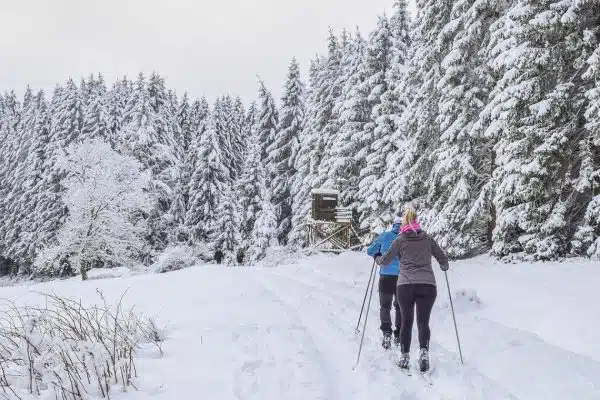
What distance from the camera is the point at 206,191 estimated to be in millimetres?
41875

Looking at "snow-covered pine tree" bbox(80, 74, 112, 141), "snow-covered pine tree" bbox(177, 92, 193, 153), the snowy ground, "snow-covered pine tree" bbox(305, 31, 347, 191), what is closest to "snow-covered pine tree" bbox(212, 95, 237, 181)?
"snow-covered pine tree" bbox(177, 92, 193, 153)

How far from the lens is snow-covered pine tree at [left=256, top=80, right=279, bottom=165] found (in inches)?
1678

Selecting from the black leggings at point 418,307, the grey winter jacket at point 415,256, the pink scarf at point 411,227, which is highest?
the pink scarf at point 411,227

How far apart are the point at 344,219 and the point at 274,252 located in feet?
16.0

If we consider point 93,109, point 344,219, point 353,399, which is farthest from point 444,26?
point 93,109

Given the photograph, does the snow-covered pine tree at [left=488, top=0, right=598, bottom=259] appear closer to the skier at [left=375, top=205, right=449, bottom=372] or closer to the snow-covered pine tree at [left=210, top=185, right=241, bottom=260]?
the skier at [left=375, top=205, right=449, bottom=372]

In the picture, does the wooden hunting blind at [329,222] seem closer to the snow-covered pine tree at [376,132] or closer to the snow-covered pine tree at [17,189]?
the snow-covered pine tree at [376,132]

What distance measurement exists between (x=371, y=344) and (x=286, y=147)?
33101 mm

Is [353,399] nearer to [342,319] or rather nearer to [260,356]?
[260,356]

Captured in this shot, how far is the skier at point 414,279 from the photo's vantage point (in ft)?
19.5

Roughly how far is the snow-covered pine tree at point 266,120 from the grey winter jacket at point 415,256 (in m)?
36.7

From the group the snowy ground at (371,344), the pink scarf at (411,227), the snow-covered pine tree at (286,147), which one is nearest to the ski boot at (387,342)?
the snowy ground at (371,344)

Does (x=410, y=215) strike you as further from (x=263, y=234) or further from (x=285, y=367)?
(x=263, y=234)

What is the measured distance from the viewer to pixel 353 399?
4.69 m
